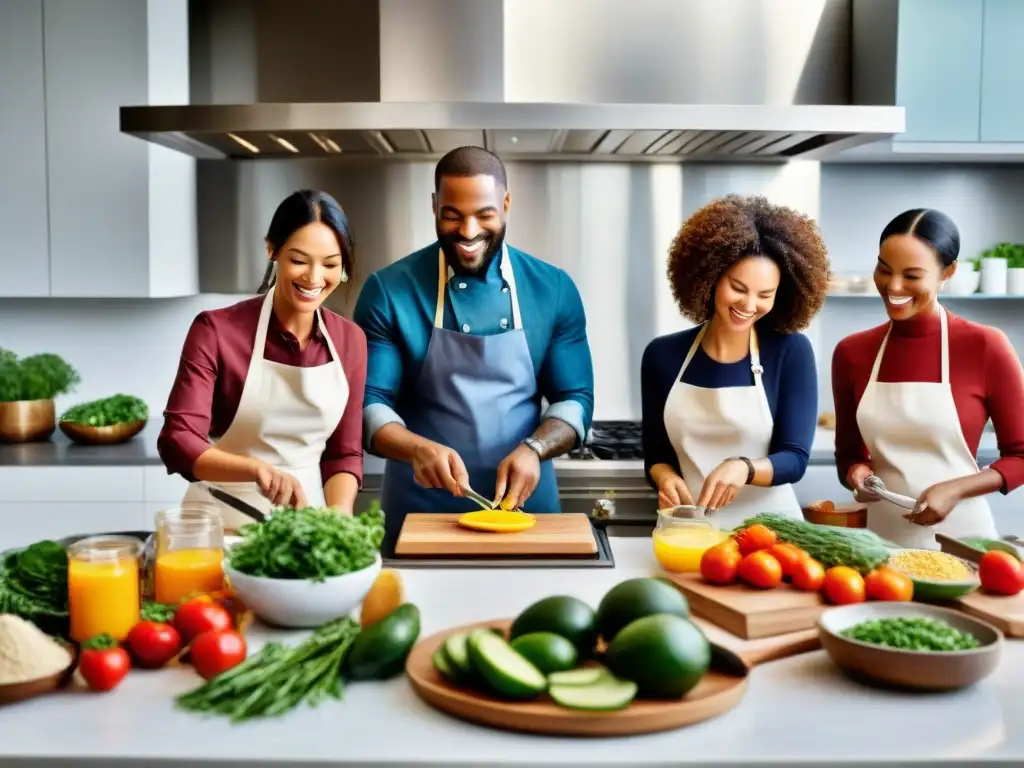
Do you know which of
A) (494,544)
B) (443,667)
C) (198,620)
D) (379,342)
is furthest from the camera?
(379,342)

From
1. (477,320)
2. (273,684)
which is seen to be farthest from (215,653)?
(477,320)

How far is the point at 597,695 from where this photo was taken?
1284 mm

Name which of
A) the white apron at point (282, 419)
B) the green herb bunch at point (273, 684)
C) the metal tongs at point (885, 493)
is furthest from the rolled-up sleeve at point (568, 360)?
the green herb bunch at point (273, 684)

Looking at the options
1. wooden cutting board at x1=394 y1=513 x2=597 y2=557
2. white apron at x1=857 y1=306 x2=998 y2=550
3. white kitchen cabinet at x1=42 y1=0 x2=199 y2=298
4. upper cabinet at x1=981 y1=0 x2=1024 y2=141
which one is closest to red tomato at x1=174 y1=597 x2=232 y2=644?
wooden cutting board at x1=394 y1=513 x2=597 y2=557

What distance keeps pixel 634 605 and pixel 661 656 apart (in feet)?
0.44

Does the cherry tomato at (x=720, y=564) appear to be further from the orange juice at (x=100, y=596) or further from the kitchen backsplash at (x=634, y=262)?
the kitchen backsplash at (x=634, y=262)

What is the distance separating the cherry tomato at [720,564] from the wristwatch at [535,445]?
0.71 m

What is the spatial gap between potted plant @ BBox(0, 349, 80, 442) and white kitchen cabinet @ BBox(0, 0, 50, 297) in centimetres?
25

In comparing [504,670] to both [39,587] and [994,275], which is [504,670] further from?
[994,275]

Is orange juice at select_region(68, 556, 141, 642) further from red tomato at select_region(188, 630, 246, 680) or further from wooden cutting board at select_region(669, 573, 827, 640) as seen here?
wooden cutting board at select_region(669, 573, 827, 640)

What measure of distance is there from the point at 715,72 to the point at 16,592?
3240 millimetres

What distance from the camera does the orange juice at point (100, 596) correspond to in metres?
1.53

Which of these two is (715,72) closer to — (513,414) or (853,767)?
(513,414)

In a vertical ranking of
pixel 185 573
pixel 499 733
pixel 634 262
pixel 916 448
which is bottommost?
pixel 499 733
